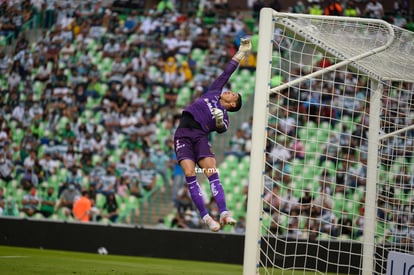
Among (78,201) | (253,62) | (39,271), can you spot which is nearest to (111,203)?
(78,201)

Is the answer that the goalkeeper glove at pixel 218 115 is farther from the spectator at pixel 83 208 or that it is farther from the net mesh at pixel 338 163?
the spectator at pixel 83 208

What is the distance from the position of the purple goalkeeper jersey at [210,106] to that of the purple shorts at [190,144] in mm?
161

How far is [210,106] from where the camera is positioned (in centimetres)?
1022

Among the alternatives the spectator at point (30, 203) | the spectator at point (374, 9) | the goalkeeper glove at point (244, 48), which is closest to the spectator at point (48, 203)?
the spectator at point (30, 203)

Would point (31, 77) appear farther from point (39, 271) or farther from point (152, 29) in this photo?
point (39, 271)

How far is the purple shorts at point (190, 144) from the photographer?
1012cm

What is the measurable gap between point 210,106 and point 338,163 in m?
8.98

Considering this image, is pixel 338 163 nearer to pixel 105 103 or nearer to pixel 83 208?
pixel 83 208

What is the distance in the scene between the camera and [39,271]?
1073cm

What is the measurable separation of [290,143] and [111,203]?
4.60 meters

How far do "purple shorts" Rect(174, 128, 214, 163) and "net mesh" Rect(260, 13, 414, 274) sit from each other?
2.96 ft

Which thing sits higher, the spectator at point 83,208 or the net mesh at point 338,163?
the net mesh at point 338,163

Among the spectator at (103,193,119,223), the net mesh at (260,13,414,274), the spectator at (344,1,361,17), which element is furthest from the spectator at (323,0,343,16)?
the spectator at (103,193,119,223)

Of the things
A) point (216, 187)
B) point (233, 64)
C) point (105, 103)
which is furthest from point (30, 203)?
point (233, 64)
